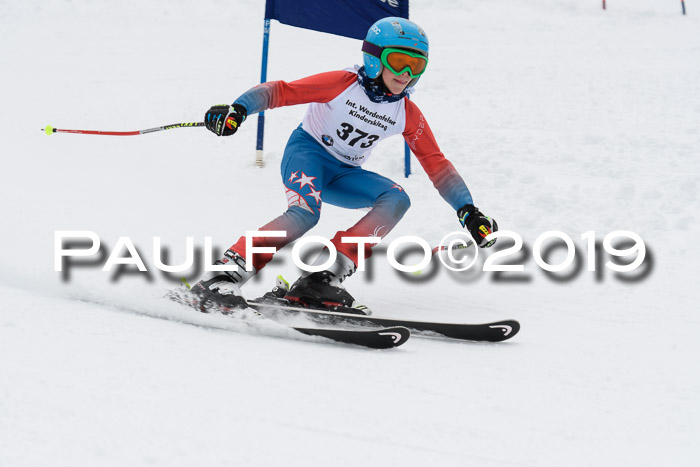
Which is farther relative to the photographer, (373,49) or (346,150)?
(346,150)

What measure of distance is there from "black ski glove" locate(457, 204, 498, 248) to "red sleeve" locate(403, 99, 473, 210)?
0.37 feet

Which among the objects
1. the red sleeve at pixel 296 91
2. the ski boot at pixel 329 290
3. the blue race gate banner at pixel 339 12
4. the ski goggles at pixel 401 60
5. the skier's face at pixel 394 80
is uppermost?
the blue race gate banner at pixel 339 12

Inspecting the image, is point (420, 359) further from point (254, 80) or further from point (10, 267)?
point (254, 80)

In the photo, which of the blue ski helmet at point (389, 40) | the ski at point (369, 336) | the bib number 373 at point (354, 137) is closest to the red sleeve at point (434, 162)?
the bib number 373 at point (354, 137)

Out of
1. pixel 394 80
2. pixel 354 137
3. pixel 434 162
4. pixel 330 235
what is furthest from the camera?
pixel 330 235

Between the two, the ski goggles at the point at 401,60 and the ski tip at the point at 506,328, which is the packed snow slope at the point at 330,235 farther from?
the ski goggles at the point at 401,60

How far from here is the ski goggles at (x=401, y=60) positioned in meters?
3.63

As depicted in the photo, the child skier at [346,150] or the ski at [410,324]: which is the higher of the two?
the child skier at [346,150]

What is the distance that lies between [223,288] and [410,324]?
39.0 inches

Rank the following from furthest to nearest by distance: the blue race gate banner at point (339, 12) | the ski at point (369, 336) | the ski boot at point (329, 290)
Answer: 1. the blue race gate banner at point (339, 12)
2. the ski boot at point (329, 290)
3. the ski at point (369, 336)

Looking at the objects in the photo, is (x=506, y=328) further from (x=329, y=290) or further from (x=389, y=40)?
(x=389, y=40)

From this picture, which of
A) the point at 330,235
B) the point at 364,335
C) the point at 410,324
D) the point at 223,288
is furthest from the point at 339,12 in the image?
the point at 364,335

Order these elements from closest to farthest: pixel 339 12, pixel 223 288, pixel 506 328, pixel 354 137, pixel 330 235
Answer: pixel 223 288 → pixel 506 328 → pixel 354 137 → pixel 330 235 → pixel 339 12

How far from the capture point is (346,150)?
393cm
